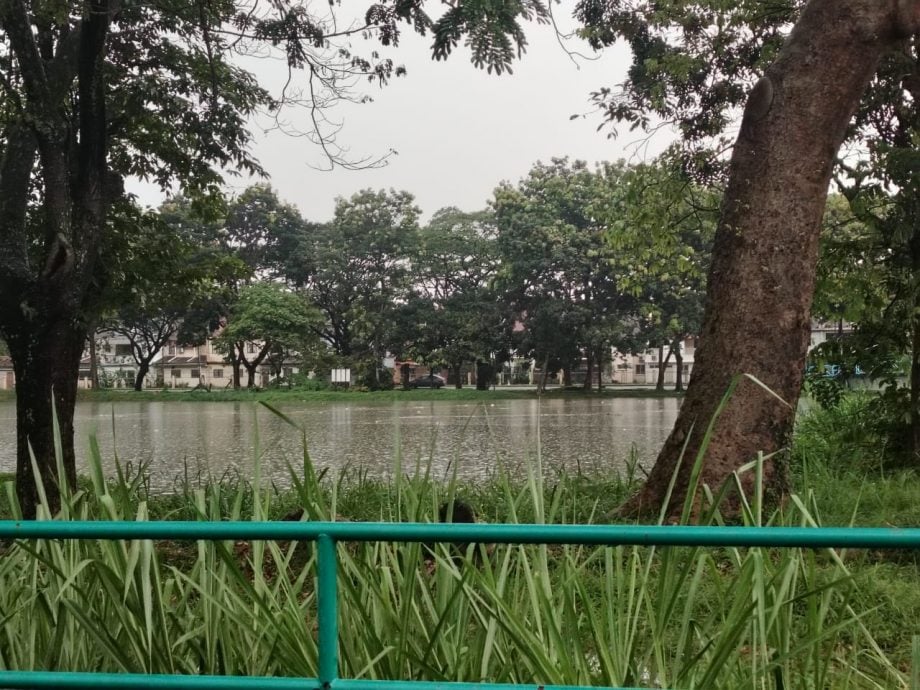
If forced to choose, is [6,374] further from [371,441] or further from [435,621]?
[435,621]

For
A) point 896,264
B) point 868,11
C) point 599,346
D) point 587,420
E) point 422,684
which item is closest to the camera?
point 422,684

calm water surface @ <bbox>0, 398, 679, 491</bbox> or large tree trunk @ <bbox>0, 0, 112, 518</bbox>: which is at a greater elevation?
large tree trunk @ <bbox>0, 0, 112, 518</bbox>

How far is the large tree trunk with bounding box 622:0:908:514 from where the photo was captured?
173 inches

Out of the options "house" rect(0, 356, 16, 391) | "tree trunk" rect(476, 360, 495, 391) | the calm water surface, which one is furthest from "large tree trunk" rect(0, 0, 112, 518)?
"house" rect(0, 356, 16, 391)

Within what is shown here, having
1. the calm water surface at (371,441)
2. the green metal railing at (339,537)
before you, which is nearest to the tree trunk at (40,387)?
the calm water surface at (371,441)

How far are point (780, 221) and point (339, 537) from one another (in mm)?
3908

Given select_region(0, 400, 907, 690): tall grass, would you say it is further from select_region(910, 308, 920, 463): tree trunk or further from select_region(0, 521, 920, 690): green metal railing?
select_region(910, 308, 920, 463): tree trunk

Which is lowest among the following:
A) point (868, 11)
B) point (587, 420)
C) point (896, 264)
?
point (587, 420)

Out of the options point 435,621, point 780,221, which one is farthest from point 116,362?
point 435,621

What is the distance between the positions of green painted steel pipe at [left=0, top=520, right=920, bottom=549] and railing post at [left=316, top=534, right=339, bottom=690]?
24mm

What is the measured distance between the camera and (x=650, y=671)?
1802mm

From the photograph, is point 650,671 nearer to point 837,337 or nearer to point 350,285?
point 837,337

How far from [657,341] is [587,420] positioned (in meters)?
16.9

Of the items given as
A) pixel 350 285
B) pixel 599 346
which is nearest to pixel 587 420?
pixel 599 346
